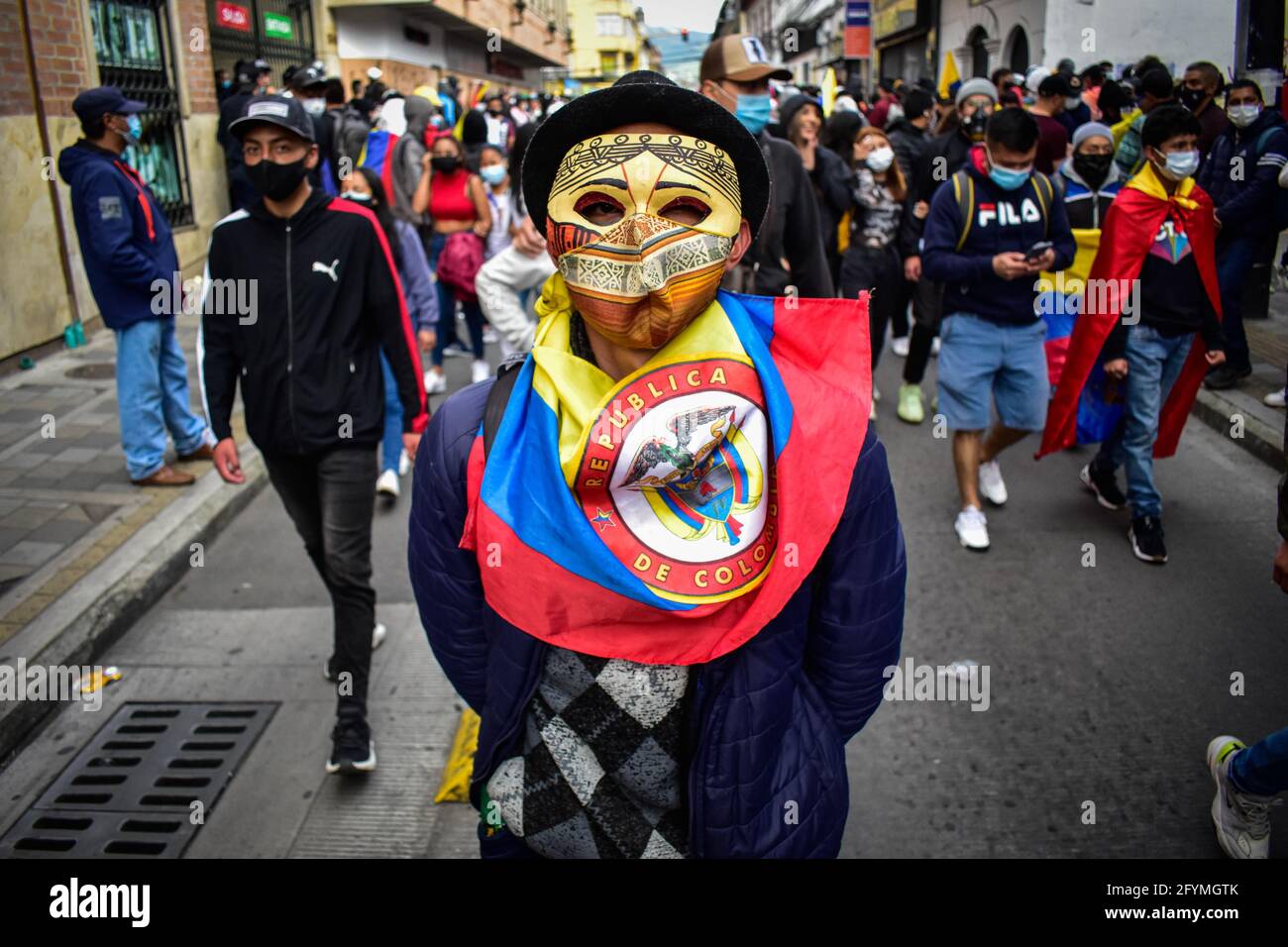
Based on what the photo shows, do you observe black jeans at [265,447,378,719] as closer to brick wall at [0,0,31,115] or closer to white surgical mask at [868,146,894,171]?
white surgical mask at [868,146,894,171]

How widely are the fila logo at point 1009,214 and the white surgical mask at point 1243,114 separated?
9.34 ft

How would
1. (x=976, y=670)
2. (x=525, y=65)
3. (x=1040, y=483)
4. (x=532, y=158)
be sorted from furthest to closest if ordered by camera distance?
(x=525, y=65) < (x=1040, y=483) < (x=976, y=670) < (x=532, y=158)

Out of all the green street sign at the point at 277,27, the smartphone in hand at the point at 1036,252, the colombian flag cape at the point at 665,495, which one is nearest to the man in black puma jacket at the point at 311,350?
the colombian flag cape at the point at 665,495

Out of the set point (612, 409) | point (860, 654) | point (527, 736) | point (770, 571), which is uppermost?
point (612, 409)

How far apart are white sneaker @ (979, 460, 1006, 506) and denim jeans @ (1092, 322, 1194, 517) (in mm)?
792

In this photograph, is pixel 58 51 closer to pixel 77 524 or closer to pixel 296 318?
pixel 77 524

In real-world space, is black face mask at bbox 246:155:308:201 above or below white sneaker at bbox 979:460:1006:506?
above

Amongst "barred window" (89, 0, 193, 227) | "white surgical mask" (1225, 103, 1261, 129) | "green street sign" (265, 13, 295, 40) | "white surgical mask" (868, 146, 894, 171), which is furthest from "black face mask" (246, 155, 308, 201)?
"green street sign" (265, 13, 295, 40)

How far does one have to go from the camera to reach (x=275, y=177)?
3.47 m

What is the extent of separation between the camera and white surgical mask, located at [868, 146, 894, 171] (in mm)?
6953

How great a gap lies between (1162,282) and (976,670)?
90.8 inches
